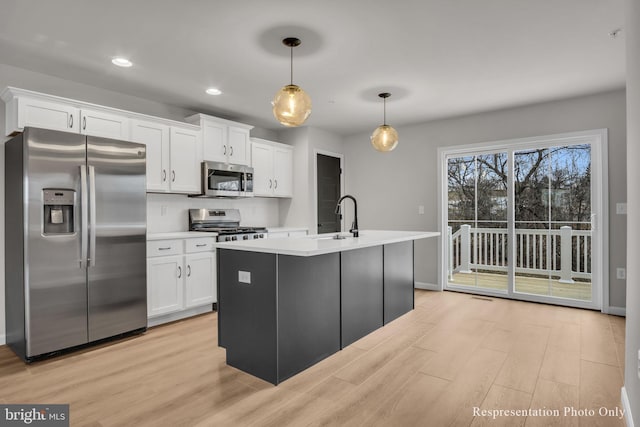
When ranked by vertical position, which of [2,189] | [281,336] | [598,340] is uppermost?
[2,189]

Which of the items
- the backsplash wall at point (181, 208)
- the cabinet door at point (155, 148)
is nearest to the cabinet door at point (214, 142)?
the cabinet door at point (155, 148)

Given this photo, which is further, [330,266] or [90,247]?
[90,247]

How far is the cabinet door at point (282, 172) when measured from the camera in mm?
5469

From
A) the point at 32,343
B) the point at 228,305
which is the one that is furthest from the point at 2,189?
the point at 228,305

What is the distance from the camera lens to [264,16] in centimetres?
245

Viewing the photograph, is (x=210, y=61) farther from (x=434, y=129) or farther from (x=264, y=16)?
(x=434, y=129)

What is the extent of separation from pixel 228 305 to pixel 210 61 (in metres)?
2.11

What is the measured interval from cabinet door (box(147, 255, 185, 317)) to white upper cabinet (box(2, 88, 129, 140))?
1345mm

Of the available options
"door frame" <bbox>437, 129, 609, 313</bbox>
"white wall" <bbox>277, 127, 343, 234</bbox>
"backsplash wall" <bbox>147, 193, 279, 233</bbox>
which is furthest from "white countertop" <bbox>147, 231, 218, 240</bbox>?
"door frame" <bbox>437, 129, 609, 313</bbox>

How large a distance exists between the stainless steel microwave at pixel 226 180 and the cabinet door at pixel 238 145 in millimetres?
93

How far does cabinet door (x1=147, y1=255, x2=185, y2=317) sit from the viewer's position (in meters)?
3.61

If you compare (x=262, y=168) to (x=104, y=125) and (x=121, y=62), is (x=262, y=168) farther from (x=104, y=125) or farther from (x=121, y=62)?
(x=121, y=62)

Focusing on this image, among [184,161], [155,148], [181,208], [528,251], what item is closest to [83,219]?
[155,148]

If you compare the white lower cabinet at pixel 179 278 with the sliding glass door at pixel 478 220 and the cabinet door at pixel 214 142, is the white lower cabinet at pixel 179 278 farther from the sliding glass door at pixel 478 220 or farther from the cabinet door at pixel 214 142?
the sliding glass door at pixel 478 220
